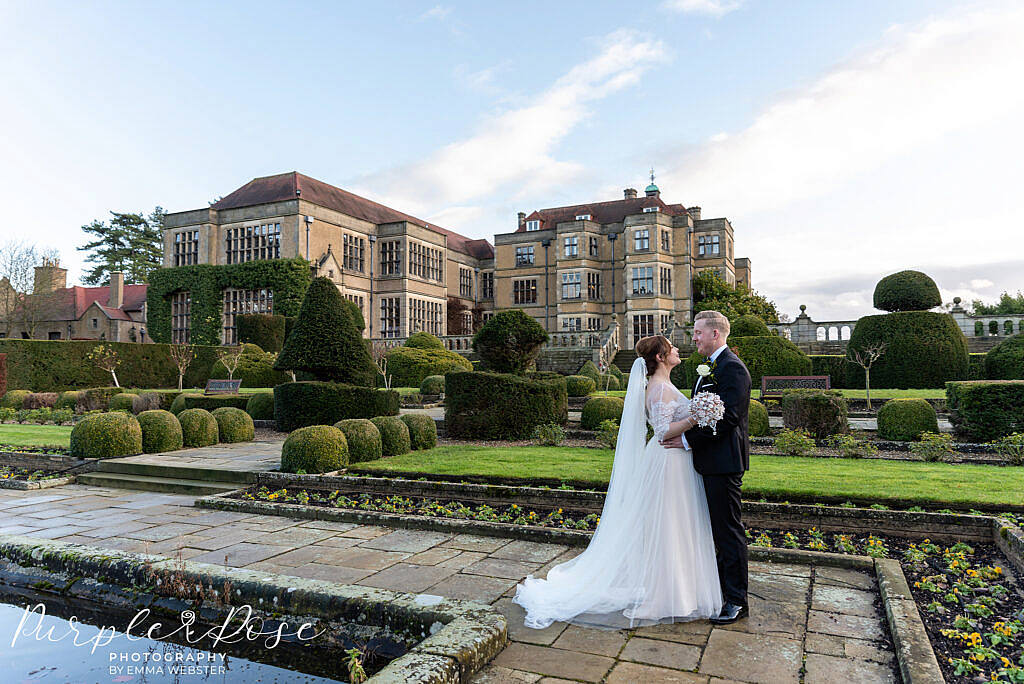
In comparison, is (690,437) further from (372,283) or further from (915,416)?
(372,283)

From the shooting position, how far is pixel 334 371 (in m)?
14.2

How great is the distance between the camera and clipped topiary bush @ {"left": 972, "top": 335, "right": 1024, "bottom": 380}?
54.7 ft

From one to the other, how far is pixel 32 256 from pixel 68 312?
251 inches

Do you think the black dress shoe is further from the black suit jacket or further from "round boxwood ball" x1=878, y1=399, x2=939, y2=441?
"round boxwood ball" x1=878, y1=399, x2=939, y2=441

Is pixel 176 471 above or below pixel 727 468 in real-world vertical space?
below

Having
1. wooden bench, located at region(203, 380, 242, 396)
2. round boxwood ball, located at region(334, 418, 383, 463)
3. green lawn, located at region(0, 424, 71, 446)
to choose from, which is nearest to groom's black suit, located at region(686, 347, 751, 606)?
round boxwood ball, located at region(334, 418, 383, 463)

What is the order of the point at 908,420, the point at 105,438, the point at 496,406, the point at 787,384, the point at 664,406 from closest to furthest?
the point at 664,406
the point at 105,438
the point at 908,420
the point at 496,406
the point at 787,384

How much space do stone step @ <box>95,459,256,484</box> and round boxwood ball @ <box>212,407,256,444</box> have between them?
117 inches

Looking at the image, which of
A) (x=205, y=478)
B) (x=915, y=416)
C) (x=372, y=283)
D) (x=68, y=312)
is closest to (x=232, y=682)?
(x=205, y=478)

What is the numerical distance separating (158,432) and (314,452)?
4282mm

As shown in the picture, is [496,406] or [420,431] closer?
[420,431]

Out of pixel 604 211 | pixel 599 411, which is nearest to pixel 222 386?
pixel 599 411

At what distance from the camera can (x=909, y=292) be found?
68.0ft

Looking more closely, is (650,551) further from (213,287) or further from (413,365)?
(213,287)
